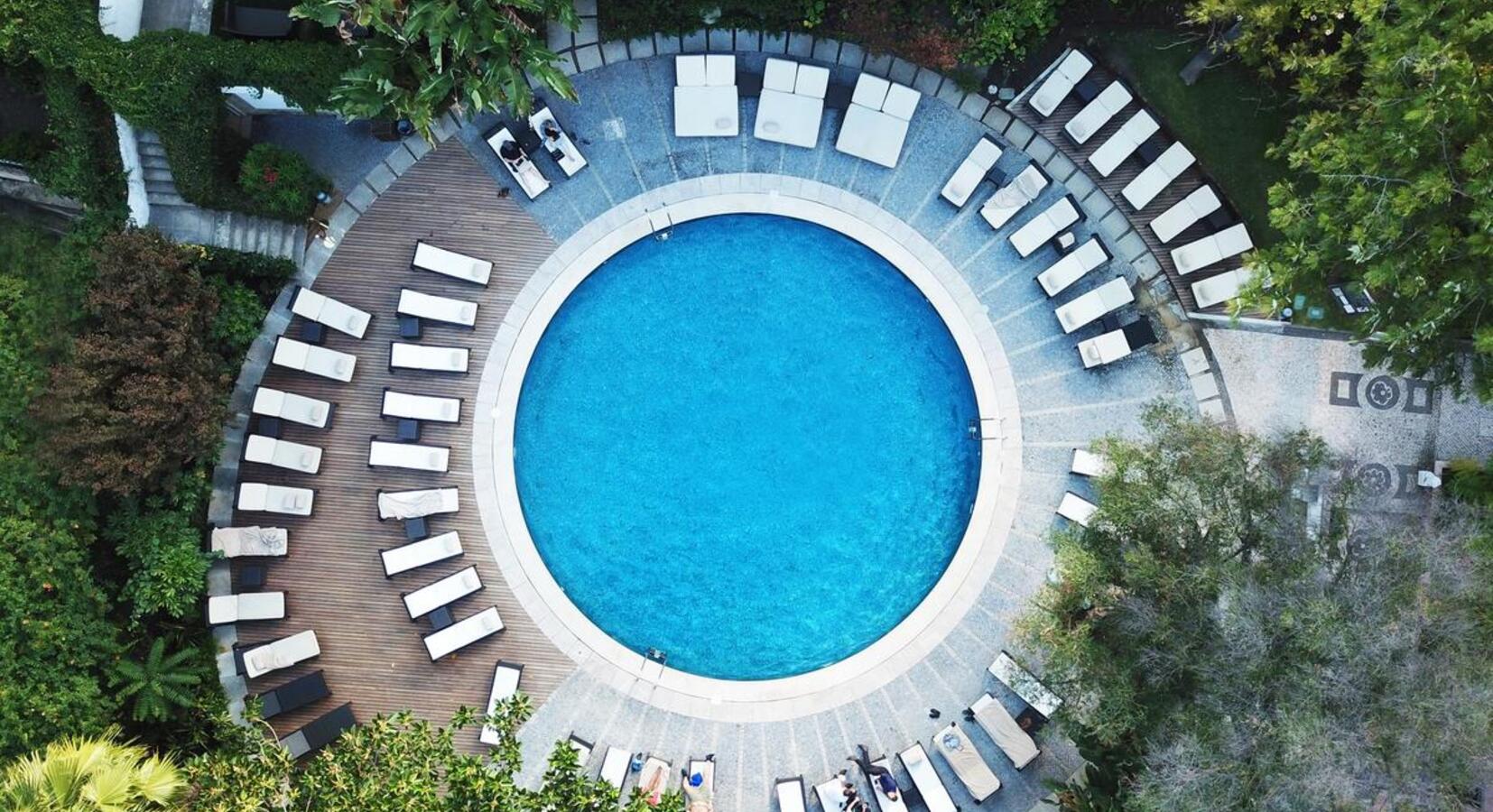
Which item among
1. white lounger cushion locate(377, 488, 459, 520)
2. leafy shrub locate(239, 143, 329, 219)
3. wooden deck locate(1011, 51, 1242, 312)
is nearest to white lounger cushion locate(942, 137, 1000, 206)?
wooden deck locate(1011, 51, 1242, 312)

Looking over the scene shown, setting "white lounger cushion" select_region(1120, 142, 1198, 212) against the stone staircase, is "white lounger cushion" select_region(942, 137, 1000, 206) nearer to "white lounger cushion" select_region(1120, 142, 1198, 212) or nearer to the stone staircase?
"white lounger cushion" select_region(1120, 142, 1198, 212)

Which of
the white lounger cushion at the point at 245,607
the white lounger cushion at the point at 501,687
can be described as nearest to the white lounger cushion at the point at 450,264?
the white lounger cushion at the point at 245,607

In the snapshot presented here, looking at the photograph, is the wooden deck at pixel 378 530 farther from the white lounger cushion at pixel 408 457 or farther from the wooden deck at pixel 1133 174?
the wooden deck at pixel 1133 174

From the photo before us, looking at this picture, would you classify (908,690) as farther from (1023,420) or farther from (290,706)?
(290,706)

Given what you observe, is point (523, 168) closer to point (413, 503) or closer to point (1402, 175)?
point (413, 503)

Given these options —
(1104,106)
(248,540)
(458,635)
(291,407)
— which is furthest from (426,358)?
(1104,106)

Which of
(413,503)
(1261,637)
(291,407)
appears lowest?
(1261,637)
